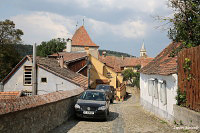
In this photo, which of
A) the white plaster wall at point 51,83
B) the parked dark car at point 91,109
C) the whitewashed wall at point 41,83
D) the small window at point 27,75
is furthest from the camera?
the small window at point 27,75

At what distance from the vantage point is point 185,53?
31.1 feet

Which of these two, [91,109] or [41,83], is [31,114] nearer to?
[91,109]

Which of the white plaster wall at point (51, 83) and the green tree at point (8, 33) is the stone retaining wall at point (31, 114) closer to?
the white plaster wall at point (51, 83)

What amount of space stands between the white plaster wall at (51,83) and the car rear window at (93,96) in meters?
12.5

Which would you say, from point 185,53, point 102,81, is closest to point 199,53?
point 185,53

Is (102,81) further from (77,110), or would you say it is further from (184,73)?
(184,73)

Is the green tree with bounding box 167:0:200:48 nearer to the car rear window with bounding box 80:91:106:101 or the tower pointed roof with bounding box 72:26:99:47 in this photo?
the car rear window with bounding box 80:91:106:101

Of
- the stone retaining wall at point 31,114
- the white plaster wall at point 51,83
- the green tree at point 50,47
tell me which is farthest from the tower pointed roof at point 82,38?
the stone retaining wall at point 31,114

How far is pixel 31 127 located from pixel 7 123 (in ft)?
4.74

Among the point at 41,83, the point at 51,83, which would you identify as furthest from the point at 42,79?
the point at 51,83

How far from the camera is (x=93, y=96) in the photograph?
13.3 metres

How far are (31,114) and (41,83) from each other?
2143 centimetres

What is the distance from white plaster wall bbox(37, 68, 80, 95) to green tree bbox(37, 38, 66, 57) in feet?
126

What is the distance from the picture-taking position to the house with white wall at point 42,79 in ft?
86.0
